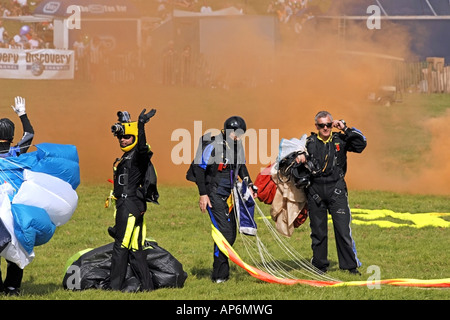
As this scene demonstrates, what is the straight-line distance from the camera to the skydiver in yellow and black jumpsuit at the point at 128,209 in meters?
9.51

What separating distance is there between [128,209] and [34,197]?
1.17 metres

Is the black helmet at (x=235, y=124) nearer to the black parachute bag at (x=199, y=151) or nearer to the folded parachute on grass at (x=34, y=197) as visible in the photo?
the black parachute bag at (x=199, y=151)

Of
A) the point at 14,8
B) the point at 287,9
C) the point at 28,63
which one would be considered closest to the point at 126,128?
the point at 28,63

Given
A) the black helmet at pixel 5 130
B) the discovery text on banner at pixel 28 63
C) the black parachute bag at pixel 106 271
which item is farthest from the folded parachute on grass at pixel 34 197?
the discovery text on banner at pixel 28 63

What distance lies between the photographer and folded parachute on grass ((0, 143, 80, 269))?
8.64 metres

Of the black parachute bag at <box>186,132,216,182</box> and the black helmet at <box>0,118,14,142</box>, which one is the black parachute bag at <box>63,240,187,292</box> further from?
the black helmet at <box>0,118,14,142</box>

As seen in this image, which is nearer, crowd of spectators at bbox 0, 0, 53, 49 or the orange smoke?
the orange smoke

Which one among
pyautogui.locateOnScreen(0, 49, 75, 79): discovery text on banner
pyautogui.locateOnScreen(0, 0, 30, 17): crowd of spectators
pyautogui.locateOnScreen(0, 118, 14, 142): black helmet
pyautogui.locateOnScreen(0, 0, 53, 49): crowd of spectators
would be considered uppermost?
pyautogui.locateOnScreen(0, 0, 30, 17): crowd of spectators

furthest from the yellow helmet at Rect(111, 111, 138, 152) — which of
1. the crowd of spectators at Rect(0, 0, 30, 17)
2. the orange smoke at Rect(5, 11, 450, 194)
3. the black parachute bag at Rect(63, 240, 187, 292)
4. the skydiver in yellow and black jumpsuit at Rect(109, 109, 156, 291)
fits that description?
the crowd of spectators at Rect(0, 0, 30, 17)

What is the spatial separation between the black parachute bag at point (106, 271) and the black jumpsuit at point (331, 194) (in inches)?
73.7

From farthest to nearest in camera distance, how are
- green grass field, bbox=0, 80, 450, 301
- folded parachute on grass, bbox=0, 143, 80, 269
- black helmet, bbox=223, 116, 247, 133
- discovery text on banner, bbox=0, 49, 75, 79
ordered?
discovery text on banner, bbox=0, 49, 75, 79 < black helmet, bbox=223, 116, 247, 133 < green grass field, bbox=0, 80, 450, 301 < folded parachute on grass, bbox=0, 143, 80, 269

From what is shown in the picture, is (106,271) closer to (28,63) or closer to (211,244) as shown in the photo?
(211,244)

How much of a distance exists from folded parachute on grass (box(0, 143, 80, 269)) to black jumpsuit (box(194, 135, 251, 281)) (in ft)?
5.26

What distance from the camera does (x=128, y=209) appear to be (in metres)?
9.53
